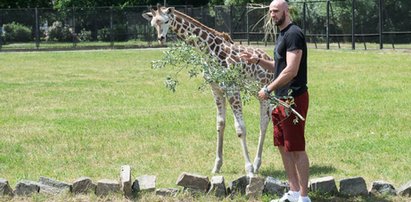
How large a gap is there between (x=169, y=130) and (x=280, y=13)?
5958mm

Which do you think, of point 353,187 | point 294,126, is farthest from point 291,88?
point 353,187

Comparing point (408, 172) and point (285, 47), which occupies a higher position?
point (285, 47)

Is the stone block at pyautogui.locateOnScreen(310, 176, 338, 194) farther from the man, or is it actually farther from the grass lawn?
the grass lawn

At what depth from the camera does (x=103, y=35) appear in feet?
174

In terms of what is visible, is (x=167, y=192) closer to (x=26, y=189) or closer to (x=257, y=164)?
(x=26, y=189)

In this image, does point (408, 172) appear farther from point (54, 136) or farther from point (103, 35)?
point (103, 35)

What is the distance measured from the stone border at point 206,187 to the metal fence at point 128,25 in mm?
33690

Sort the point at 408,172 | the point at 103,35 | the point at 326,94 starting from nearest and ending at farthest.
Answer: the point at 408,172, the point at 326,94, the point at 103,35

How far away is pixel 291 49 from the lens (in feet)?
24.1

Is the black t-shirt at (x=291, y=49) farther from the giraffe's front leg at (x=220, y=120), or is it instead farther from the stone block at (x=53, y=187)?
the stone block at (x=53, y=187)

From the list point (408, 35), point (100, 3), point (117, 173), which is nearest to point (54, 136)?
point (117, 173)

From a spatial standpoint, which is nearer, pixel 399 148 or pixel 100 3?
pixel 399 148

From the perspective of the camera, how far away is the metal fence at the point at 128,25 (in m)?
42.9

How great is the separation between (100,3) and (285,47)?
220 ft
